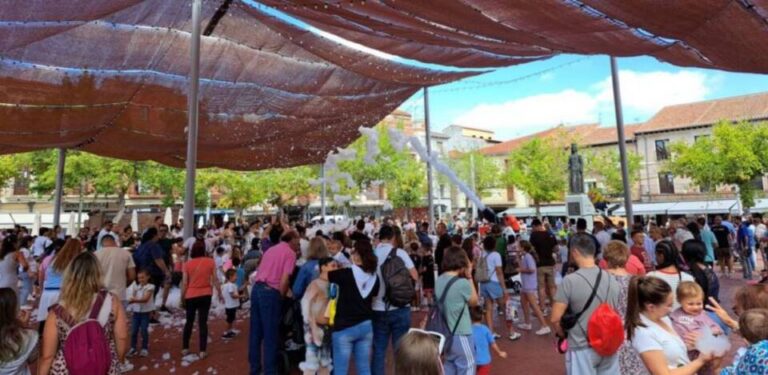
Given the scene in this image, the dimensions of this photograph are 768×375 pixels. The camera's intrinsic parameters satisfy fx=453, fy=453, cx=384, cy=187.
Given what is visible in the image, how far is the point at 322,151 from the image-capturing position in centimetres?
1538

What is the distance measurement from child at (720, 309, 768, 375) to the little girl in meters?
3.20

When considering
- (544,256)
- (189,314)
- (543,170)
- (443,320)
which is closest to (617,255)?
(443,320)

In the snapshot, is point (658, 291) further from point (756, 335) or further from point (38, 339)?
point (38, 339)

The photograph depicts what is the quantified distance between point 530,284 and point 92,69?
28.6 ft

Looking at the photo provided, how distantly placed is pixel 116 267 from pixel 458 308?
175 inches

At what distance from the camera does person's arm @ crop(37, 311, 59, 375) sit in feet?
9.05

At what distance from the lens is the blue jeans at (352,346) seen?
165 inches

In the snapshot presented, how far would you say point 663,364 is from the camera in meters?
2.59

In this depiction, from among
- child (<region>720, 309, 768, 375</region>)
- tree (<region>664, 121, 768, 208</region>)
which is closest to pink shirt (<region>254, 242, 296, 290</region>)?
child (<region>720, 309, 768, 375</region>)

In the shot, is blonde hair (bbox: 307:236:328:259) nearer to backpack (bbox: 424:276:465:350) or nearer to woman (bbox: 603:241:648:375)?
backpack (bbox: 424:276:465:350)

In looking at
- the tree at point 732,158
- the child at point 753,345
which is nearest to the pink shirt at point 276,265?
the child at point 753,345

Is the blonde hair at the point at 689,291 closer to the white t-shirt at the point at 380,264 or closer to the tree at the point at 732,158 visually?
the white t-shirt at the point at 380,264

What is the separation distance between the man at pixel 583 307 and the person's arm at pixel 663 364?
77cm

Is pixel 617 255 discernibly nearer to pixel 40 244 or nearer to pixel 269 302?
pixel 269 302
